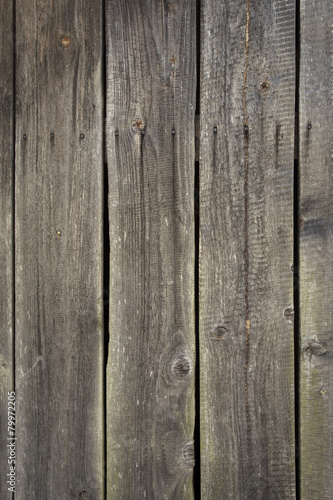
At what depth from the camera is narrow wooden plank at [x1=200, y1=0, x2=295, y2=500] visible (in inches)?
41.3

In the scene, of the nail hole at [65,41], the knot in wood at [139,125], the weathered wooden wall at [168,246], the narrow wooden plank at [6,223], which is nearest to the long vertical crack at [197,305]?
the weathered wooden wall at [168,246]

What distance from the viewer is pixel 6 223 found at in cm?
114

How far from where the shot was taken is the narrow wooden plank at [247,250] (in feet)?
3.44

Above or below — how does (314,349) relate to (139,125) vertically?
below

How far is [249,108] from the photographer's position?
3.46 feet

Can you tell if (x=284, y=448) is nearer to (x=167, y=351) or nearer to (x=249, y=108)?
(x=167, y=351)

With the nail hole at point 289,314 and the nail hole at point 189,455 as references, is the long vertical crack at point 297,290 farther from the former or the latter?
the nail hole at point 189,455

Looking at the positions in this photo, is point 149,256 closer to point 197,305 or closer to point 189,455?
point 197,305

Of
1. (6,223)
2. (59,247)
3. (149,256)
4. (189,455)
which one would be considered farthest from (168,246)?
(189,455)

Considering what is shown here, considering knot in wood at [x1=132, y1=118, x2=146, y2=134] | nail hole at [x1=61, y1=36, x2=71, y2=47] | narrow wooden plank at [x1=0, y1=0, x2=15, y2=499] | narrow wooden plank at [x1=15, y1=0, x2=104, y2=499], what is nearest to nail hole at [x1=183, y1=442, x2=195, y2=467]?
narrow wooden plank at [x1=15, y1=0, x2=104, y2=499]

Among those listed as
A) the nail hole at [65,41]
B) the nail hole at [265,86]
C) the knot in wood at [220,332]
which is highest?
the nail hole at [65,41]

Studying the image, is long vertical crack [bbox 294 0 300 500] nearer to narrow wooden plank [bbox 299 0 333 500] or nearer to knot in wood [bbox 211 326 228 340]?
narrow wooden plank [bbox 299 0 333 500]

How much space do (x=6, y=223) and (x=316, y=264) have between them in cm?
94

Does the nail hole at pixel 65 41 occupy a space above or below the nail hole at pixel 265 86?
above
